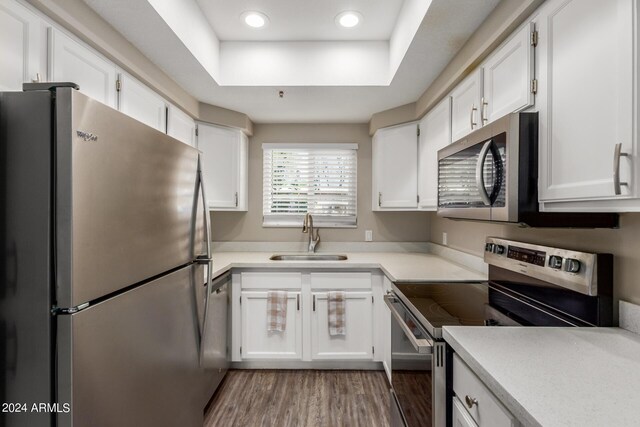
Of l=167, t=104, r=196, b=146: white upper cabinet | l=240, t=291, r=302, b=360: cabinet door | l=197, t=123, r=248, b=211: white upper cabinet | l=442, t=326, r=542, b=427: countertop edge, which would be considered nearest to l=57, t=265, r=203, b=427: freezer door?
l=240, t=291, r=302, b=360: cabinet door

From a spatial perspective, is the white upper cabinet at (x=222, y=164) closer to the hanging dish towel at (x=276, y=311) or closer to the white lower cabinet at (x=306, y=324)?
the white lower cabinet at (x=306, y=324)

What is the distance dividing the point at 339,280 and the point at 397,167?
1089 millimetres

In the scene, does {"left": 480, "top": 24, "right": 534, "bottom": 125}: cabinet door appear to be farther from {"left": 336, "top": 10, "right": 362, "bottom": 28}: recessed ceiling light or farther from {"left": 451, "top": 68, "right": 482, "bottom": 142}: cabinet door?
{"left": 336, "top": 10, "right": 362, "bottom": 28}: recessed ceiling light

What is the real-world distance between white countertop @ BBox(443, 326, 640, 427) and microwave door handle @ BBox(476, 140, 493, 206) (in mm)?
472

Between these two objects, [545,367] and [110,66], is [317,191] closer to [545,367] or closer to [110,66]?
[110,66]

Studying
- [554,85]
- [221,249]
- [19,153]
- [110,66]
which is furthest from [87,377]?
[221,249]

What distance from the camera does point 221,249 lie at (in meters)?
3.18

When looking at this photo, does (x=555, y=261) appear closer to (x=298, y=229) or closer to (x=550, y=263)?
(x=550, y=263)

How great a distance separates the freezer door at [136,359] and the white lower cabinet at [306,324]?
2.96 feet

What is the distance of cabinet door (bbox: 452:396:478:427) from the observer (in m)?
0.94

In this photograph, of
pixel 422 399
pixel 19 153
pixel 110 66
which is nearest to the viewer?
pixel 19 153

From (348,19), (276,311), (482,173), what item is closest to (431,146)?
(348,19)

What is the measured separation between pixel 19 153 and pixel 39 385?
1.92ft

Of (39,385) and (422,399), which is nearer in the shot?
(39,385)
